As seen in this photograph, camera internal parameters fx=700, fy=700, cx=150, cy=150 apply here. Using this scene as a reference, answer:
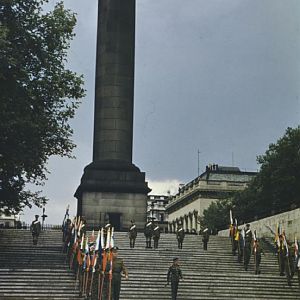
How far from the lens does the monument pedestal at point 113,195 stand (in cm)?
4297

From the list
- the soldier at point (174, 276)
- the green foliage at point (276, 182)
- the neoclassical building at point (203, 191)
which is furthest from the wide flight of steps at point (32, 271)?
the neoclassical building at point (203, 191)

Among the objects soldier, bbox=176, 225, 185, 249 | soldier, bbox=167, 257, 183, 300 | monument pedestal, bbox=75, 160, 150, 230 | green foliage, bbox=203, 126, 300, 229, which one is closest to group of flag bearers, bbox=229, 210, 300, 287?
soldier, bbox=176, 225, 185, 249

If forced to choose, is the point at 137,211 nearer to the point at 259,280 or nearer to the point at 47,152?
the point at 47,152

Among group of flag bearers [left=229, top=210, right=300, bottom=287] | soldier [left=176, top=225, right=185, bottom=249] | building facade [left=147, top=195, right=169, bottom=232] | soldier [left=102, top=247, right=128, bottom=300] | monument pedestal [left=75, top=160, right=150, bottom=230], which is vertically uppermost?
building facade [left=147, top=195, right=169, bottom=232]

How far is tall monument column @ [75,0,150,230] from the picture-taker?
43.0 meters

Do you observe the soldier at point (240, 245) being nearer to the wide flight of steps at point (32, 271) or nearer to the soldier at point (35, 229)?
the wide flight of steps at point (32, 271)

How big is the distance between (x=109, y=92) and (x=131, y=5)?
599 cm

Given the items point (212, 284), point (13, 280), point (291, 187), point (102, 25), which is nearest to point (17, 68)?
point (13, 280)

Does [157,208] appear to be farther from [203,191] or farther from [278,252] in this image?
[278,252]

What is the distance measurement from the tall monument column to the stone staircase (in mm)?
8333

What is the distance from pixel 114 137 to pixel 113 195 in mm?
3593

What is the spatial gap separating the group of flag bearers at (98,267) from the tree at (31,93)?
192 inches

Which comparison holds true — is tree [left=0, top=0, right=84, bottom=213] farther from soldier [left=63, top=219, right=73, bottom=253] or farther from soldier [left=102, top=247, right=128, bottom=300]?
soldier [left=102, top=247, right=128, bottom=300]

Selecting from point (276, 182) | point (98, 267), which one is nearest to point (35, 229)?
point (98, 267)
